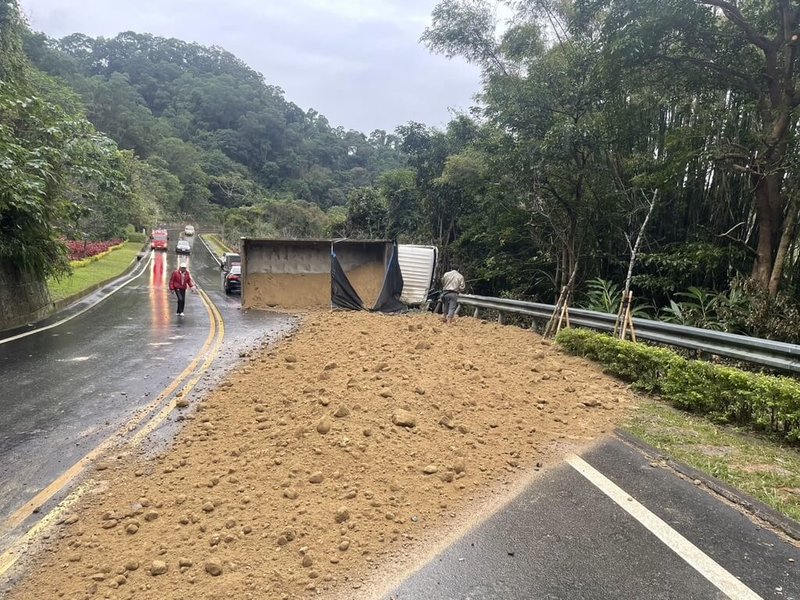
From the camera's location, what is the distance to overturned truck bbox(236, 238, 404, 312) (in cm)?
1717

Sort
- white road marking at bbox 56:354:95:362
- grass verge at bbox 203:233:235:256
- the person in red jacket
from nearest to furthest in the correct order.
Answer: white road marking at bbox 56:354:95:362
the person in red jacket
grass verge at bbox 203:233:235:256

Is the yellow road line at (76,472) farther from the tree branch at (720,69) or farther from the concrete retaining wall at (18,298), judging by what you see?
the tree branch at (720,69)

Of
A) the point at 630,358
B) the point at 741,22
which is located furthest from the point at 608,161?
the point at 630,358

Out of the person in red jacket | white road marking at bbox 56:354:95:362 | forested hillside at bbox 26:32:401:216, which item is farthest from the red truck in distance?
white road marking at bbox 56:354:95:362

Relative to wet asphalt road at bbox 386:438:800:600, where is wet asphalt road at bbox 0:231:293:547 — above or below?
below

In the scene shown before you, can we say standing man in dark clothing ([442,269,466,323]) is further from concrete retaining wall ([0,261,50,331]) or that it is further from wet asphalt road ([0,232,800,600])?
concrete retaining wall ([0,261,50,331])

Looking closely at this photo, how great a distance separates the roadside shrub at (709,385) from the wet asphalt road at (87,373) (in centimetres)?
576

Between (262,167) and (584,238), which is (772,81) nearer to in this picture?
(584,238)

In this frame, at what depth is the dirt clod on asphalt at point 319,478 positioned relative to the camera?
3162mm

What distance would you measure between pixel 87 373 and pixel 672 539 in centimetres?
803

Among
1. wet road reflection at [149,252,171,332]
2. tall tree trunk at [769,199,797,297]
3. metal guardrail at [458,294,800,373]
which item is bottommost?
wet road reflection at [149,252,171,332]

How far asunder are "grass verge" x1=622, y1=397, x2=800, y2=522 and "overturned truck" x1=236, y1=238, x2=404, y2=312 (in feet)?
38.2

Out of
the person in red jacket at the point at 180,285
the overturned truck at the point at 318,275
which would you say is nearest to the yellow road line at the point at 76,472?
the person in red jacket at the point at 180,285

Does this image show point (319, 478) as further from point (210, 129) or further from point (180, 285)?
point (210, 129)
